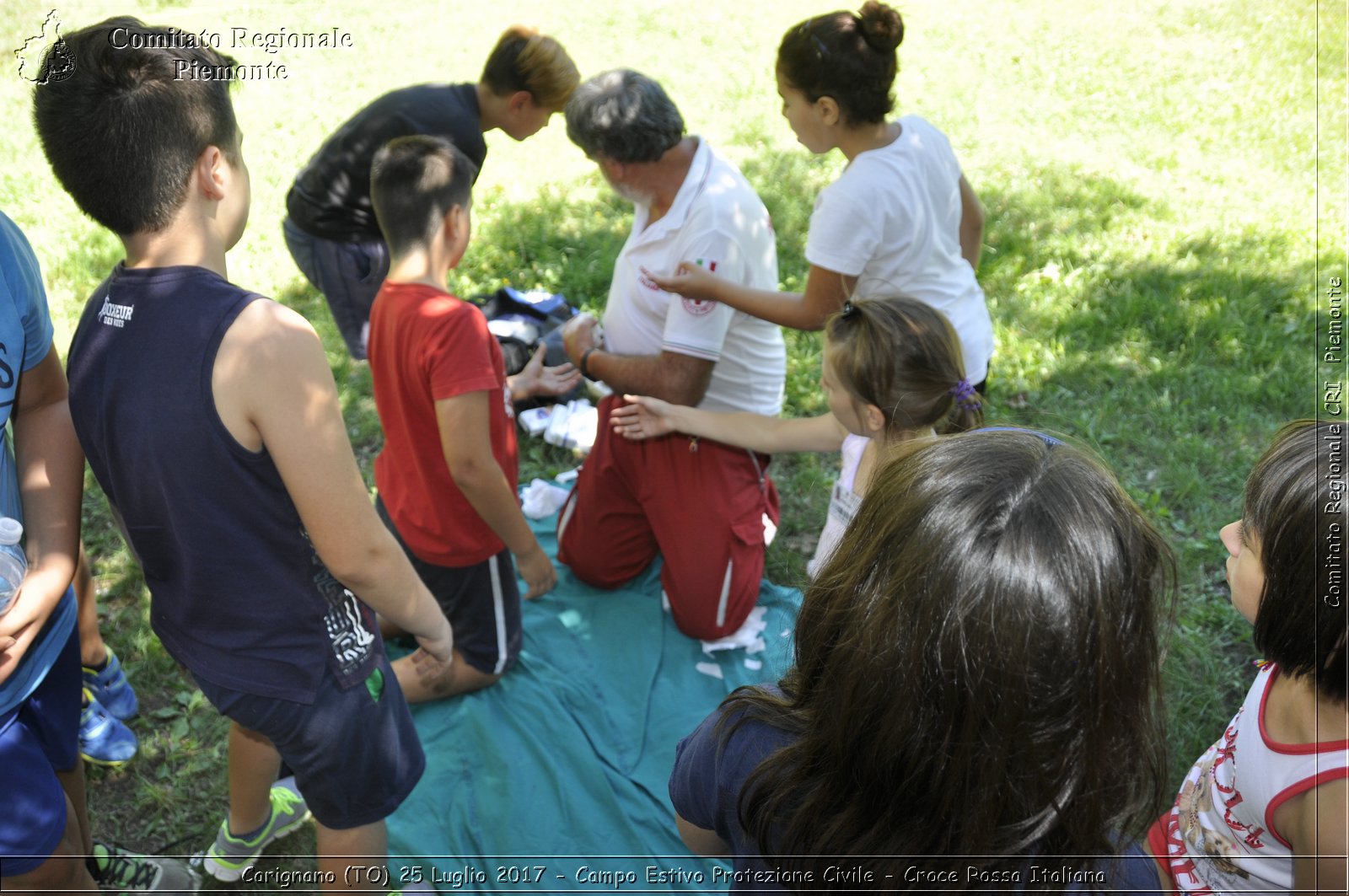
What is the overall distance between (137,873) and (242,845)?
0.26 metres

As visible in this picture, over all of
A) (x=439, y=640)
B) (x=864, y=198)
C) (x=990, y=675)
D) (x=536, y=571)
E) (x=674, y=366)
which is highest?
(x=864, y=198)

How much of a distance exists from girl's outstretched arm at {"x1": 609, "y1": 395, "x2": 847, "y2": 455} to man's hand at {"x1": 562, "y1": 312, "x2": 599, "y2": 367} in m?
0.29

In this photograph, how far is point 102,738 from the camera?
119 inches

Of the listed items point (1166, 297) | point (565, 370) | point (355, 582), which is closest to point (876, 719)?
point (355, 582)

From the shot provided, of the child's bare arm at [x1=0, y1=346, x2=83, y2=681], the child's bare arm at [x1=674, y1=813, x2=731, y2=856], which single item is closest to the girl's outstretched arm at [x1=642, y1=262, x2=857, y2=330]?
the child's bare arm at [x1=0, y1=346, x2=83, y2=681]

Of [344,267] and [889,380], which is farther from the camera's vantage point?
[344,267]

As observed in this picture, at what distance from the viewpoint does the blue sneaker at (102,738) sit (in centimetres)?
299

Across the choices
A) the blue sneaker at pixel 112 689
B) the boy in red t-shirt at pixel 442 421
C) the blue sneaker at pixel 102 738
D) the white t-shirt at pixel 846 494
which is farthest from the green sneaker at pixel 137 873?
the white t-shirt at pixel 846 494

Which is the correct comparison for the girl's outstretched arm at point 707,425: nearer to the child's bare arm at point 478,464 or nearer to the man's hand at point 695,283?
the man's hand at point 695,283

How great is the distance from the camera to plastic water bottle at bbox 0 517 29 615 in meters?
1.91

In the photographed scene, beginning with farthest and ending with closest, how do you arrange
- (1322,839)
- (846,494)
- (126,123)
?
(846,494) < (126,123) < (1322,839)

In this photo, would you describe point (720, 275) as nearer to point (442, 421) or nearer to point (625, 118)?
point (625, 118)

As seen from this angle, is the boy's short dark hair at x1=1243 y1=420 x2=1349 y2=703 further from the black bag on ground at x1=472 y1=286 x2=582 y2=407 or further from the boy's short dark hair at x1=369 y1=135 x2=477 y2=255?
the black bag on ground at x1=472 y1=286 x2=582 y2=407

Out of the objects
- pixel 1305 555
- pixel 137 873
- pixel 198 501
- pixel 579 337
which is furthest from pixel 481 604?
pixel 1305 555
